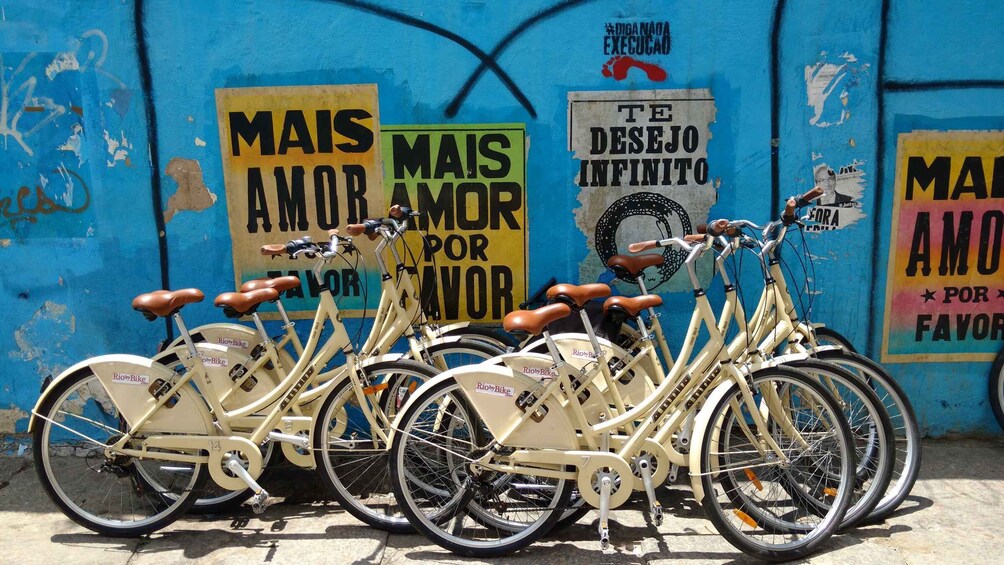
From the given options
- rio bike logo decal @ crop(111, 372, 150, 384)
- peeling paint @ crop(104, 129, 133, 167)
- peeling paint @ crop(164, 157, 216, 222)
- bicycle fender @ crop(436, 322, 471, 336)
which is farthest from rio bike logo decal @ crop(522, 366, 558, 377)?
peeling paint @ crop(104, 129, 133, 167)

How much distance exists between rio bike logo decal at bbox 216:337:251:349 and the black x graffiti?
6.04 ft

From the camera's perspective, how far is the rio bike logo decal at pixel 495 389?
365 cm

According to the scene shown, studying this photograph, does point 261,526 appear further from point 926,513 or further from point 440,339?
point 926,513

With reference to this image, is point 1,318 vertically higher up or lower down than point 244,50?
lower down

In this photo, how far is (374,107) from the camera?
185 inches

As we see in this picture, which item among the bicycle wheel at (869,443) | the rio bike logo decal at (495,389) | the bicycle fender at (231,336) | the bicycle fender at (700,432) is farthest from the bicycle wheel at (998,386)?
the bicycle fender at (231,336)

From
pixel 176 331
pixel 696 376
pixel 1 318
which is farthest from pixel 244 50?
pixel 696 376

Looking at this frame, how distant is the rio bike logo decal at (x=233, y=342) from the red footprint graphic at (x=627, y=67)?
271cm

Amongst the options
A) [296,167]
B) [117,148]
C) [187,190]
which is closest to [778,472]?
[296,167]

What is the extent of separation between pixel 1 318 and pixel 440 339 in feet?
9.70

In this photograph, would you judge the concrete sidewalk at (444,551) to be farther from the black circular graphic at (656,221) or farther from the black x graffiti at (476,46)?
the black x graffiti at (476,46)

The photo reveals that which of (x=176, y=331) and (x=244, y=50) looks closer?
(x=244, y=50)

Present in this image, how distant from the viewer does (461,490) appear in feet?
12.6

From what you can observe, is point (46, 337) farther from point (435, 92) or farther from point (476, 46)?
point (476, 46)
